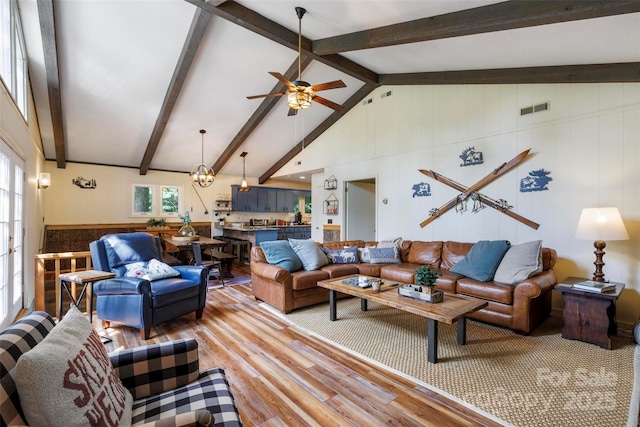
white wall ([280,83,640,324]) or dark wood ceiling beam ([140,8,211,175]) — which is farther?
dark wood ceiling beam ([140,8,211,175])

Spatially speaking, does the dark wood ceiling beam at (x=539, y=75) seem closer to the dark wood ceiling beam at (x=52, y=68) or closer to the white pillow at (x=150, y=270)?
the white pillow at (x=150, y=270)

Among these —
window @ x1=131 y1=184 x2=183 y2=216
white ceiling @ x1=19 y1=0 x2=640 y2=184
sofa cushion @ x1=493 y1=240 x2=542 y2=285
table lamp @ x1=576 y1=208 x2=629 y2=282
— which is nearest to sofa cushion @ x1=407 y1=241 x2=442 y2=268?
sofa cushion @ x1=493 y1=240 x2=542 y2=285

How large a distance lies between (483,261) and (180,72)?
522cm

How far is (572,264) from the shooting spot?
3.76 m

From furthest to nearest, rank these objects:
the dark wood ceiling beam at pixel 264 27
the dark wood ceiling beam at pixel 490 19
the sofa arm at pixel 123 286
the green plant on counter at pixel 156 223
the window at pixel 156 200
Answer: the window at pixel 156 200 → the green plant on counter at pixel 156 223 → the dark wood ceiling beam at pixel 264 27 → the sofa arm at pixel 123 286 → the dark wood ceiling beam at pixel 490 19

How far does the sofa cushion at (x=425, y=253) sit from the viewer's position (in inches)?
181

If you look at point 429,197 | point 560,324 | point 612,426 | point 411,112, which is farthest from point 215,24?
point 560,324

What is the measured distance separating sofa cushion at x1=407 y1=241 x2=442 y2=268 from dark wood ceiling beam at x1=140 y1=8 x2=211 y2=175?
179 inches

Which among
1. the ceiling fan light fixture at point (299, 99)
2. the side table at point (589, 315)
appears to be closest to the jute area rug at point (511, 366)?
the side table at point (589, 315)

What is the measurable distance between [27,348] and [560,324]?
467 centimetres

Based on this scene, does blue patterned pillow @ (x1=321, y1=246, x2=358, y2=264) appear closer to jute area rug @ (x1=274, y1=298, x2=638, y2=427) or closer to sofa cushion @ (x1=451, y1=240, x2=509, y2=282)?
jute area rug @ (x1=274, y1=298, x2=638, y2=427)

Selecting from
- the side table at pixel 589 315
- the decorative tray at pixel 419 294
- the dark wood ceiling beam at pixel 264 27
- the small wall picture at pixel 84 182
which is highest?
the dark wood ceiling beam at pixel 264 27

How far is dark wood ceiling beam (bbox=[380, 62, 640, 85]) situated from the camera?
324cm

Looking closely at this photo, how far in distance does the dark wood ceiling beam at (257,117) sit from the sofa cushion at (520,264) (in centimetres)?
429
